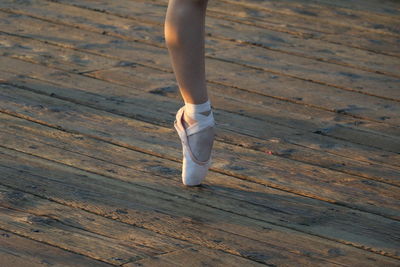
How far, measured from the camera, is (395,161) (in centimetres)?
301

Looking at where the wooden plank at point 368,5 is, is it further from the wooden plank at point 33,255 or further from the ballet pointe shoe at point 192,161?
the wooden plank at point 33,255

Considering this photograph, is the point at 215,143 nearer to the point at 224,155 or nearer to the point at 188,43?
the point at 224,155

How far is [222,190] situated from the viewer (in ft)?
8.71

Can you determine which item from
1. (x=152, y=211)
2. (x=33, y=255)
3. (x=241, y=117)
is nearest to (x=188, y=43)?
(x=152, y=211)

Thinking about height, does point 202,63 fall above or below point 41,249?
above

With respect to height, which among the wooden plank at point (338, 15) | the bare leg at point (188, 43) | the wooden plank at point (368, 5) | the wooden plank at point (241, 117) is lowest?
the wooden plank at point (241, 117)

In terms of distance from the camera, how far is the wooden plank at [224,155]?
8.82 feet

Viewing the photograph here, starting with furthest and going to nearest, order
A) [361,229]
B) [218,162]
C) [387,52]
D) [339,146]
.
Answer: [387,52] → [339,146] → [218,162] → [361,229]

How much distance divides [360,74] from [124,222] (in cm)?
194

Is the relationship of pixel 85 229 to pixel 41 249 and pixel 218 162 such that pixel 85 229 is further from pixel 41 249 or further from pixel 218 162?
pixel 218 162

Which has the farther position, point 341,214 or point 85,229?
point 341,214

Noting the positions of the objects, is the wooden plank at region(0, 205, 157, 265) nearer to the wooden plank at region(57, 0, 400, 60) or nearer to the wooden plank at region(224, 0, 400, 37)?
the wooden plank at region(57, 0, 400, 60)

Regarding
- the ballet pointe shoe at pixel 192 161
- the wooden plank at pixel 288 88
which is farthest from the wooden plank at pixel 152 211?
the wooden plank at pixel 288 88

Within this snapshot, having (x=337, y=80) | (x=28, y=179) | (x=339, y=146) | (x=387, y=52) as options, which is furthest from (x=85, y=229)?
(x=387, y=52)
